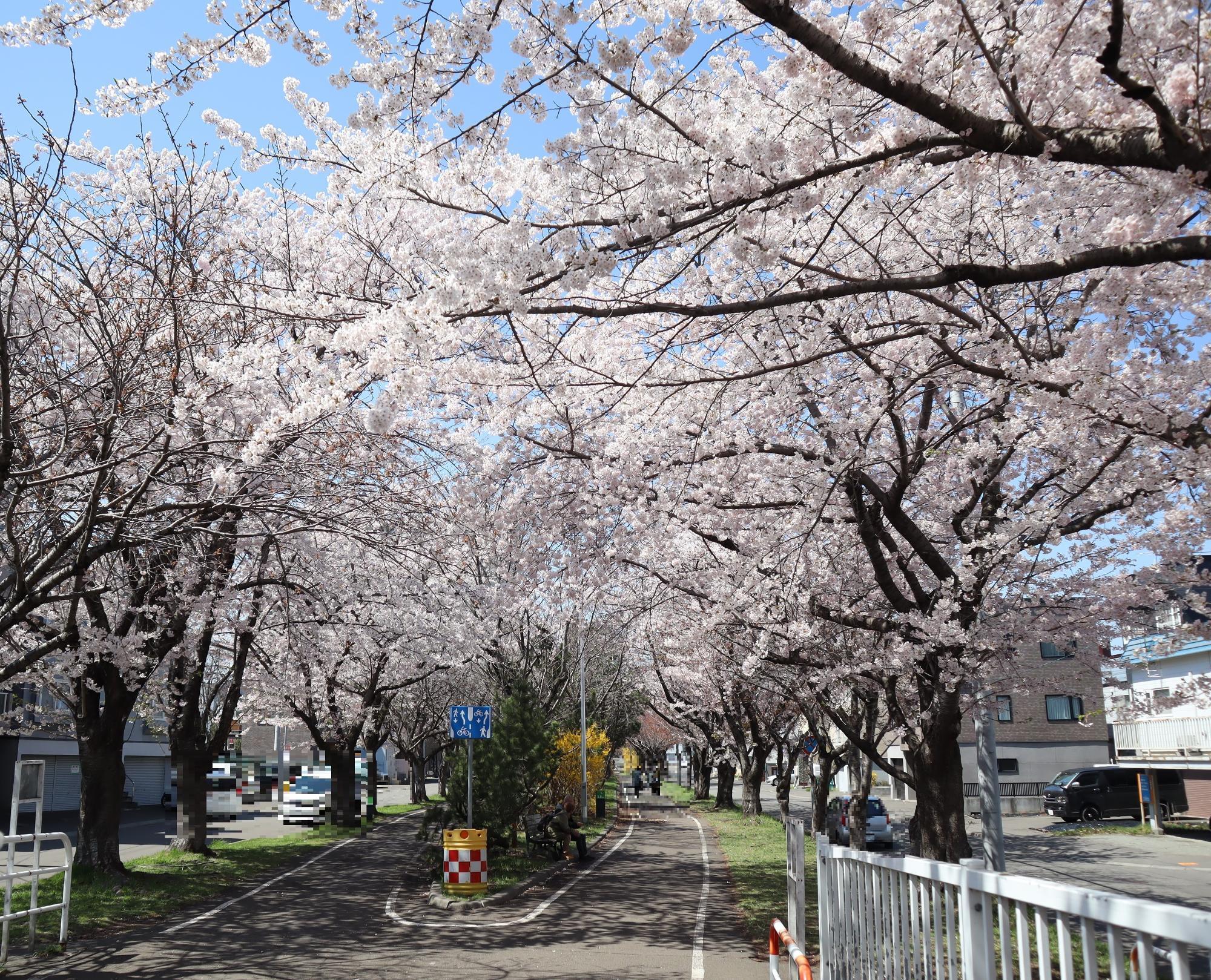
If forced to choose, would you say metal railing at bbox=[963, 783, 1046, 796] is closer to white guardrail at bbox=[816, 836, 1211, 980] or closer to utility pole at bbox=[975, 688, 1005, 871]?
utility pole at bbox=[975, 688, 1005, 871]

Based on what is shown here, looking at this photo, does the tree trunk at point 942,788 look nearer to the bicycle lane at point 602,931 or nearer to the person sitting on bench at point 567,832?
the bicycle lane at point 602,931

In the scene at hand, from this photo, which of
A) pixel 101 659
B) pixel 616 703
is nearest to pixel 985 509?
pixel 101 659

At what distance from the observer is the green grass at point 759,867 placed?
41.5 feet

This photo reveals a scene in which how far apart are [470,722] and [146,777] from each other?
146 feet

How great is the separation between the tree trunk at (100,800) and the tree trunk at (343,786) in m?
12.6

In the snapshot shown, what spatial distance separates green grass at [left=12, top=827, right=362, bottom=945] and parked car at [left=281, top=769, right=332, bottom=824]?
25.6 feet

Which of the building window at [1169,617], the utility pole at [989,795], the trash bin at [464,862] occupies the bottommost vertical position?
the trash bin at [464,862]

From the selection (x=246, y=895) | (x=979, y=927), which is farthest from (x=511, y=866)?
(x=979, y=927)

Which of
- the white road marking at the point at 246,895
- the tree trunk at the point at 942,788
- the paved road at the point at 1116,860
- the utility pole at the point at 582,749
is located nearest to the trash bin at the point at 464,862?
the white road marking at the point at 246,895

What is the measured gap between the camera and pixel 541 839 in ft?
65.9

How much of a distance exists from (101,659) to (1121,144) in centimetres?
1539

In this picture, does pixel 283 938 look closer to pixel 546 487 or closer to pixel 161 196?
pixel 546 487

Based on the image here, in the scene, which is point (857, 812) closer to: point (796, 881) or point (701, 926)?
point (701, 926)

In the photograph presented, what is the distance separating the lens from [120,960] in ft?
33.0
